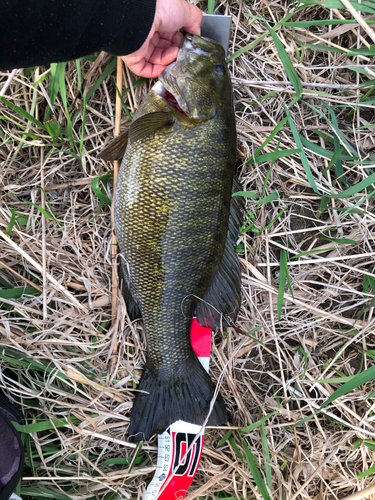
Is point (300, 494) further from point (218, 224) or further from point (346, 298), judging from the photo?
point (218, 224)

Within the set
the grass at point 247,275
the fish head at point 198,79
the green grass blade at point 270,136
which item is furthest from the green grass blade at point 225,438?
the fish head at point 198,79

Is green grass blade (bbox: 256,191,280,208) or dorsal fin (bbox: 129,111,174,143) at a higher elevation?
dorsal fin (bbox: 129,111,174,143)

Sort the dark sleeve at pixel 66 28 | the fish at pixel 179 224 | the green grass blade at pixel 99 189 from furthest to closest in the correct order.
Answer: the green grass blade at pixel 99 189
the fish at pixel 179 224
the dark sleeve at pixel 66 28

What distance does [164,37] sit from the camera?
195cm

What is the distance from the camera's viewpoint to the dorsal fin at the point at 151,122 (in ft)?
5.53

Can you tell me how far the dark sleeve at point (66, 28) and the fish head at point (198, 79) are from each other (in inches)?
9.1

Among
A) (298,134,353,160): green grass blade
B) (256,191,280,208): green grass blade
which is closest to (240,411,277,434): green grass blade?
(256,191,280,208): green grass blade

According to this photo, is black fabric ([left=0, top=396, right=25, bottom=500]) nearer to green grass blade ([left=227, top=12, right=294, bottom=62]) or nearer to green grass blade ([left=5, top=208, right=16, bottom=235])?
green grass blade ([left=5, top=208, right=16, bottom=235])

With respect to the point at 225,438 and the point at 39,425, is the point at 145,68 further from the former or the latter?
the point at 225,438

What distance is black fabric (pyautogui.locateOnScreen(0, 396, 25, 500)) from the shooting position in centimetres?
187

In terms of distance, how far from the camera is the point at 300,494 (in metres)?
2.07

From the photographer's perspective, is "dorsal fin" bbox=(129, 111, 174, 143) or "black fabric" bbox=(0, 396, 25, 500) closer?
"dorsal fin" bbox=(129, 111, 174, 143)

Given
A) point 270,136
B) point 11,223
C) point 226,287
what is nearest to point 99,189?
point 11,223

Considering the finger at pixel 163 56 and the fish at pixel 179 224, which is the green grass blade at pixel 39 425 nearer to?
the fish at pixel 179 224
